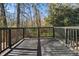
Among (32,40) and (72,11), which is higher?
(72,11)

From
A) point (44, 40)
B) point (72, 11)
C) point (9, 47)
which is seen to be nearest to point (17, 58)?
point (9, 47)

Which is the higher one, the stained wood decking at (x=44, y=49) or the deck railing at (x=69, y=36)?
the deck railing at (x=69, y=36)

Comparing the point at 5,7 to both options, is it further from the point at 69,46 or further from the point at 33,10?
the point at 69,46

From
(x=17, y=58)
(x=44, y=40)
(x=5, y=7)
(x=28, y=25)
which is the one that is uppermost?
(x=5, y=7)

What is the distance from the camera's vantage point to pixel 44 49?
8.68 feet

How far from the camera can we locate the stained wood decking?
2633 mm

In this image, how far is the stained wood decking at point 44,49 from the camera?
2633mm

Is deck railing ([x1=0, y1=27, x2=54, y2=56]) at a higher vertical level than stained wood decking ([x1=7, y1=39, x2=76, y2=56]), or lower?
higher

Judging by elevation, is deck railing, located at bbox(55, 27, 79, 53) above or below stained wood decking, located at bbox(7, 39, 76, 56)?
above

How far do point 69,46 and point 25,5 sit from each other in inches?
25.2

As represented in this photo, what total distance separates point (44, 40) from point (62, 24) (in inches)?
10.0

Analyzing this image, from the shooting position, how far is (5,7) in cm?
264

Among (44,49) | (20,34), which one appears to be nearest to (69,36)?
(44,49)

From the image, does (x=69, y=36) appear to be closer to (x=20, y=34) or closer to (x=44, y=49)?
(x=44, y=49)
